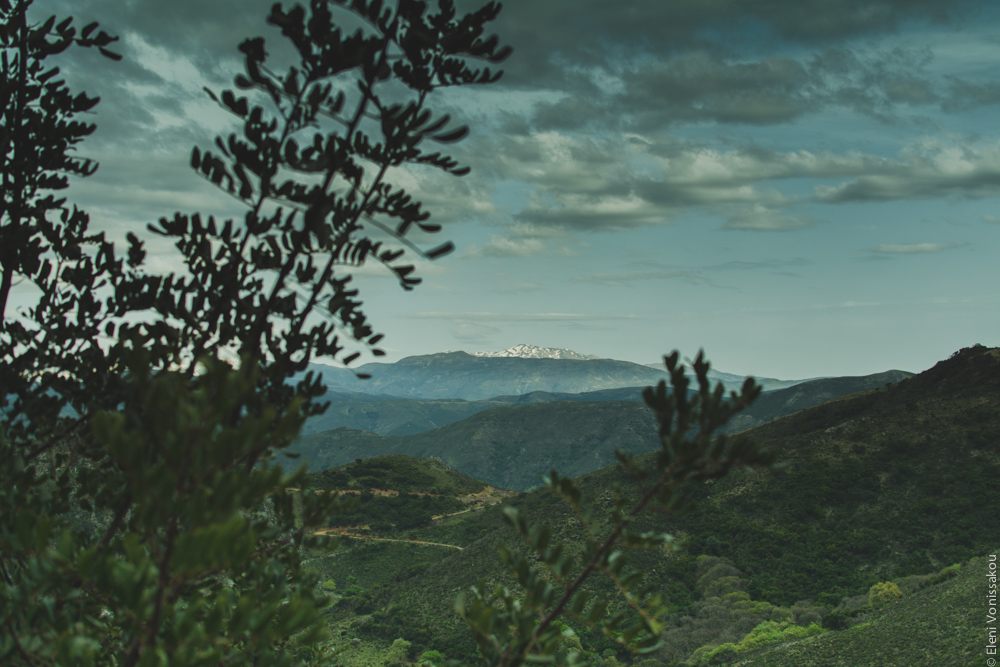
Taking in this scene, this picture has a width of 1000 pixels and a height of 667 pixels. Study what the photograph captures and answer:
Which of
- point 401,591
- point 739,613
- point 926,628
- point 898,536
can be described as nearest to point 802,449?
point 898,536

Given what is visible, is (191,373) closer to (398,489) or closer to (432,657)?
(432,657)

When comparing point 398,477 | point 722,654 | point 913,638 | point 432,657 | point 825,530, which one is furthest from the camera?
point 398,477

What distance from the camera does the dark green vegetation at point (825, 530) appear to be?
39.8 metres

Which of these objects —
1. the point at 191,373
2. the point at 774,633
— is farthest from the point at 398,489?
the point at 191,373

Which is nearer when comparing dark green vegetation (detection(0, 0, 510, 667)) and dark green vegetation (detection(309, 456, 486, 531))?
dark green vegetation (detection(0, 0, 510, 667))

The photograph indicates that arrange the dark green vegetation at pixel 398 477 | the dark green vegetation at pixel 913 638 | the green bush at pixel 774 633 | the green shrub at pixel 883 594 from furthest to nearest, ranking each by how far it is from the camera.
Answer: the dark green vegetation at pixel 398 477
the green shrub at pixel 883 594
the green bush at pixel 774 633
the dark green vegetation at pixel 913 638

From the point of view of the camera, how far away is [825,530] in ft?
158

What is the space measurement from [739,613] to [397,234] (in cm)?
4291

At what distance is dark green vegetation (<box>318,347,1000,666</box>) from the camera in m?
39.8

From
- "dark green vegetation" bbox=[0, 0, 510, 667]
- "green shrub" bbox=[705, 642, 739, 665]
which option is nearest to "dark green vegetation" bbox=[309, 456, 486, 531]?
"green shrub" bbox=[705, 642, 739, 665]

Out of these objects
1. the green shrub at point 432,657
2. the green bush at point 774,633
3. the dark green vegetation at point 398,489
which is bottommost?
the green shrub at point 432,657

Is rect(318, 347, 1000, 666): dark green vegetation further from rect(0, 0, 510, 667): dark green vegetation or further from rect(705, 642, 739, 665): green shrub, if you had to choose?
rect(0, 0, 510, 667): dark green vegetation

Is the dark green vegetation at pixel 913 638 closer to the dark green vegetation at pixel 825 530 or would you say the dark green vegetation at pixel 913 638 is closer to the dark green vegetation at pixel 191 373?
the dark green vegetation at pixel 825 530

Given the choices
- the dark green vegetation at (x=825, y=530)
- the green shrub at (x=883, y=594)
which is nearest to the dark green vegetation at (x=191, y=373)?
the dark green vegetation at (x=825, y=530)
